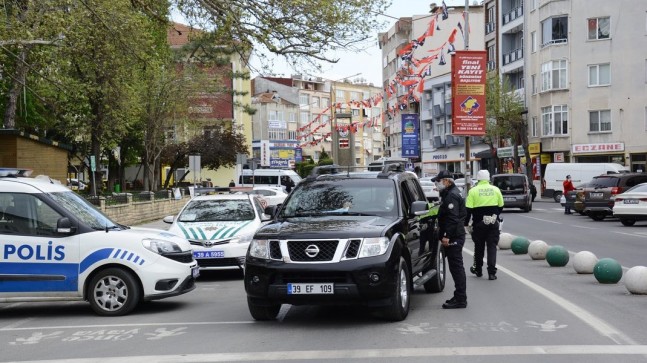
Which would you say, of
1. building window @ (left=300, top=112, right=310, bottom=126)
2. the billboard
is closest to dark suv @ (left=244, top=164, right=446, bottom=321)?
the billboard

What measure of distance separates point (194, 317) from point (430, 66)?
6970cm

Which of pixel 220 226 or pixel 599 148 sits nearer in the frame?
pixel 220 226

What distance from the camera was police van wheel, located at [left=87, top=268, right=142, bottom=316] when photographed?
10203 millimetres

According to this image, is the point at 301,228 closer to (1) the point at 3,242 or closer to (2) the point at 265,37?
(1) the point at 3,242

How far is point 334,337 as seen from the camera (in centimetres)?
830

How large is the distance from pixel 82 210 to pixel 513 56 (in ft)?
175

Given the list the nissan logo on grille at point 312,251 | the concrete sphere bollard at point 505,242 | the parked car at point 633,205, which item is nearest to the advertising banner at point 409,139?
the parked car at point 633,205

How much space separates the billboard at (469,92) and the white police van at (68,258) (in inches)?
630

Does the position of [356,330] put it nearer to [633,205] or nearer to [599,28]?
[633,205]

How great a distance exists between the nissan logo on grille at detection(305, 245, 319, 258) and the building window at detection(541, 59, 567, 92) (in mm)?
46458

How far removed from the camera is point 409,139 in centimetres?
6328

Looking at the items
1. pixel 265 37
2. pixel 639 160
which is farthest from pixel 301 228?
pixel 639 160

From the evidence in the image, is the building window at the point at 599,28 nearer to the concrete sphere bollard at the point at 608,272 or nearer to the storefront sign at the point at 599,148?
the storefront sign at the point at 599,148

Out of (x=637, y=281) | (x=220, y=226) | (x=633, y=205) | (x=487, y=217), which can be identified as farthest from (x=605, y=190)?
(x=637, y=281)
